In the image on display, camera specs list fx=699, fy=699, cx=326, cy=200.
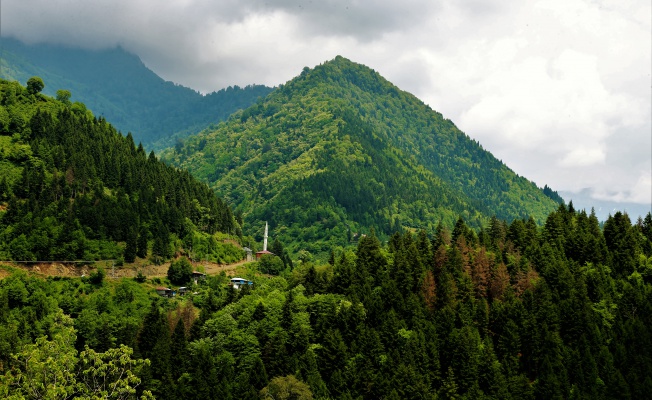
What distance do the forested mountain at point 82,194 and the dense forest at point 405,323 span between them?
30.1ft

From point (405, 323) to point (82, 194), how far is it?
7575cm

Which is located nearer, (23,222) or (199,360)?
(199,360)

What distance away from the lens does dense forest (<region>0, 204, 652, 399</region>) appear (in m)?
93.0

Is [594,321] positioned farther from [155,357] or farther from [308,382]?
[155,357]

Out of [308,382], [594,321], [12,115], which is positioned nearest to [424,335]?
[308,382]

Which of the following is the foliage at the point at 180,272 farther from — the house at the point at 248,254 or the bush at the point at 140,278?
the house at the point at 248,254

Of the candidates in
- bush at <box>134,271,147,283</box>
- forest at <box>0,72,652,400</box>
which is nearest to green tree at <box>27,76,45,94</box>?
forest at <box>0,72,652,400</box>

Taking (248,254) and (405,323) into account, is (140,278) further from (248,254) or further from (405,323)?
(405,323)

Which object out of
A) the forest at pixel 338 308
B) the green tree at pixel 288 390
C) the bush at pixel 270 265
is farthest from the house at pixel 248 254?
the green tree at pixel 288 390

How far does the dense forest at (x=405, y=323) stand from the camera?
3661 inches

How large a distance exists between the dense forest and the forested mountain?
30.1 feet

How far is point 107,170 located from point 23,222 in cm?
2755

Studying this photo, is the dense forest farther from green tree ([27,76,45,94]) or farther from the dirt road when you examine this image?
green tree ([27,76,45,94])

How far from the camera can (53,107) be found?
16975 cm
